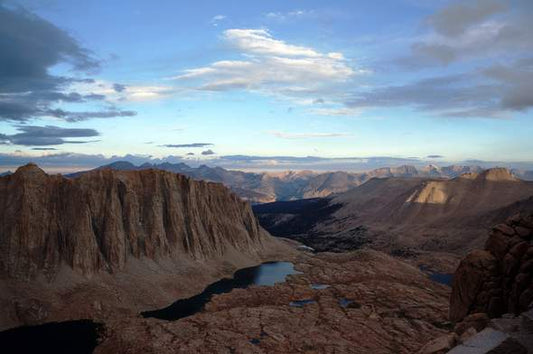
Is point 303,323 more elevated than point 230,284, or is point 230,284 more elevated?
point 303,323

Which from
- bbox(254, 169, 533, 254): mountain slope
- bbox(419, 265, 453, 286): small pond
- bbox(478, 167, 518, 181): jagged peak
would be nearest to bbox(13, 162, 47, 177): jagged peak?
bbox(419, 265, 453, 286): small pond

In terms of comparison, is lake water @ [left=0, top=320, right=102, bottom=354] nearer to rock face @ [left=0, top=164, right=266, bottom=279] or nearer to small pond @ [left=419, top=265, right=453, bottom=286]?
rock face @ [left=0, top=164, right=266, bottom=279]

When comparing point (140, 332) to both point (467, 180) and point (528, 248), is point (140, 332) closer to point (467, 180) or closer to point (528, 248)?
point (528, 248)

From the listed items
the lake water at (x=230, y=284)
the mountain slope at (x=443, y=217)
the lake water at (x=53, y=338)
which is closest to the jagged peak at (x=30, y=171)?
the lake water at (x=53, y=338)

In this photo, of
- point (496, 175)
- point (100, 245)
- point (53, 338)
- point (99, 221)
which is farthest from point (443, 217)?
point (53, 338)

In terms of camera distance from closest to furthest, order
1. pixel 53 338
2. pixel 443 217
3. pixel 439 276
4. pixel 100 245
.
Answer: pixel 53 338
pixel 100 245
pixel 439 276
pixel 443 217

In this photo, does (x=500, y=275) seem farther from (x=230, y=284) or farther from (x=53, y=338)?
(x=230, y=284)

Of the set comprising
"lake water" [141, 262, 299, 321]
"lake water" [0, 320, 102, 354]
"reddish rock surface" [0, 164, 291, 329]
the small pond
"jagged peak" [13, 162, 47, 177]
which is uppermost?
"jagged peak" [13, 162, 47, 177]

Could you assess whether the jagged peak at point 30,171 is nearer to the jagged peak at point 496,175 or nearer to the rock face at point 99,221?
the rock face at point 99,221
